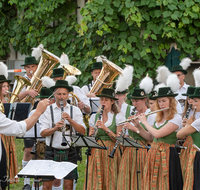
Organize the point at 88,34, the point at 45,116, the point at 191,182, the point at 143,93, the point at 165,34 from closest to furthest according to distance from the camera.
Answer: the point at 191,182, the point at 45,116, the point at 143,93, the point at 165,34, the point at 88,34

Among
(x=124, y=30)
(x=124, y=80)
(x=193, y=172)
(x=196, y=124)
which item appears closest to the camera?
(x=196, y=124)

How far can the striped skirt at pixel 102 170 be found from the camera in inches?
220

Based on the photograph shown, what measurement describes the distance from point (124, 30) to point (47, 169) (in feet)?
21.5

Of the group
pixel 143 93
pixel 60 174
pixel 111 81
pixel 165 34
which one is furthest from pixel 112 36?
pixel 60 174

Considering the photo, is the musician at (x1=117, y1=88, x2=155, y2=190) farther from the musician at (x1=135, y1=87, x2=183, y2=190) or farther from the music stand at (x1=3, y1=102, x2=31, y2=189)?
the music stand at (x1=3, y1=102, x2=31, y2=189)

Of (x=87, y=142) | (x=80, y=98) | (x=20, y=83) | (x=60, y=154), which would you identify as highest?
(x=20, y=83)

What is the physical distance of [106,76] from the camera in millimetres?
7184

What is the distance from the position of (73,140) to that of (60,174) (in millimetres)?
1211

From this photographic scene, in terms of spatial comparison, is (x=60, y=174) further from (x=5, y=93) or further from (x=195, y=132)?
(x=5, y=93)

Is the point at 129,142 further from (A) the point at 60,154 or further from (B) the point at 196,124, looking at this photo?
(A) the point at 60,154

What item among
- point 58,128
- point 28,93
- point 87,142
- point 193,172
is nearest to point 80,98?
point 28,93

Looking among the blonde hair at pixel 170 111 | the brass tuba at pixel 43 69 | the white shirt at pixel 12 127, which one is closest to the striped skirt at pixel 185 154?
the blonde hair at pixel 170 111

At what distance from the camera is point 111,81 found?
23.6 feet

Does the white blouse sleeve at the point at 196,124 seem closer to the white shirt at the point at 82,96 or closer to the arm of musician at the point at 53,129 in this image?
the arm of musician at the point at 53,129
